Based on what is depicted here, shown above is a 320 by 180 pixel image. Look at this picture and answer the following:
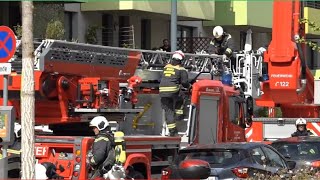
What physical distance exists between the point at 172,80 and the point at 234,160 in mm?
3032

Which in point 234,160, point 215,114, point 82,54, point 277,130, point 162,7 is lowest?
point 277,130

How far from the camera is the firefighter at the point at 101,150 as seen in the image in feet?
35.9

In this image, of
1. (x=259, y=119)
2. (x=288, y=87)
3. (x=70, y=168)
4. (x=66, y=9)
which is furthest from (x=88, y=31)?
(x=70, y=168)

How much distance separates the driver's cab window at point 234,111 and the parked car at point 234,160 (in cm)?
354

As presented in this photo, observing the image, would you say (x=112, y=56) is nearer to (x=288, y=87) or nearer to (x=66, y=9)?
(x=288, y=87)

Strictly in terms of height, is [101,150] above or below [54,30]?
below

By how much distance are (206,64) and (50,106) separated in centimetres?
544

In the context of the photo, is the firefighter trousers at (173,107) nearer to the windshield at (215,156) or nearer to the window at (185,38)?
the windshield at (215,156)

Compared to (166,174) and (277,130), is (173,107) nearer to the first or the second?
(166,174)

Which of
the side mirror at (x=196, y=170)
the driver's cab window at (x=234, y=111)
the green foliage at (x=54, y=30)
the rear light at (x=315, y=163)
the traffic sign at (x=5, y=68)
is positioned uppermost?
the green foliage at (x=54, y=30)

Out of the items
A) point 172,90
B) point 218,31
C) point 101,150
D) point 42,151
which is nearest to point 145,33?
point 218,31

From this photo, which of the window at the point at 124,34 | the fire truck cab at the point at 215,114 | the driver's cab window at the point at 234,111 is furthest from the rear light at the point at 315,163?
the window at the point at 124,34

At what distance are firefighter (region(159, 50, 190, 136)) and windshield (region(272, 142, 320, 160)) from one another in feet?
7.58

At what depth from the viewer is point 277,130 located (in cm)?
1988
